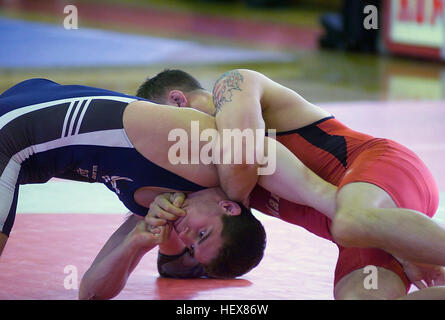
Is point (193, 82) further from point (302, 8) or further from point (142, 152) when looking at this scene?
point (302, 8)

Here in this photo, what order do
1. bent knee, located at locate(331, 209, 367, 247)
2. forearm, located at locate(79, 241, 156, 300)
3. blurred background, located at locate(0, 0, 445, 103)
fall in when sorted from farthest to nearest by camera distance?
blurred background, located at locate(0, 0, 445, 103) → forearm, located at locate(79, 241, 156, 300) → bent knee, located at locate(331, 209, 367, 247)

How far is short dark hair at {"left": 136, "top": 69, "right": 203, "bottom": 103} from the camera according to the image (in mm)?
3445

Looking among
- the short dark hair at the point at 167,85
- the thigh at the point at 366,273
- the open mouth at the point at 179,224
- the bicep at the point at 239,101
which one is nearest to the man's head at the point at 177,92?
the short dark hair at the point at 167,85

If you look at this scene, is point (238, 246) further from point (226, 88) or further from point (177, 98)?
point (177, 98)

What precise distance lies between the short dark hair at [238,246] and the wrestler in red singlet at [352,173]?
1.07ft

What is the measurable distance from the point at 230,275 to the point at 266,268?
47 centimetres

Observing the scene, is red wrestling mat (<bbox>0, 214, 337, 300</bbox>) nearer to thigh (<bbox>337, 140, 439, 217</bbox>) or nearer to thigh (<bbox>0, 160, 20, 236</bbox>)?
thigh (<bbox>0, 160, 20, 236</bbox>)

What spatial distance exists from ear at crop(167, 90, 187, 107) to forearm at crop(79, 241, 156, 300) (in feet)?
2.16

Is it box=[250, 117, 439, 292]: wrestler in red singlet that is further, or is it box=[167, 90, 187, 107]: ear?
box=[167, 90, 187, 107]: ear

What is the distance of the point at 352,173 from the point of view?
2951 mm

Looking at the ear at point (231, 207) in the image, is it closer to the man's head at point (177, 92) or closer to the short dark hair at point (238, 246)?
the short dark hair at point (238, 246)

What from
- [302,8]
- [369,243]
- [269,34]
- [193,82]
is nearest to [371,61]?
[269,34]

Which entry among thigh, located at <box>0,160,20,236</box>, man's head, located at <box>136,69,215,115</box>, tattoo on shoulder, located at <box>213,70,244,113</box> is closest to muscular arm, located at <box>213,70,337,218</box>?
tattoo on shoulder, located at <box>213,70,244,113</box>

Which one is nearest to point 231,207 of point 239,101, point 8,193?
point 239,101
